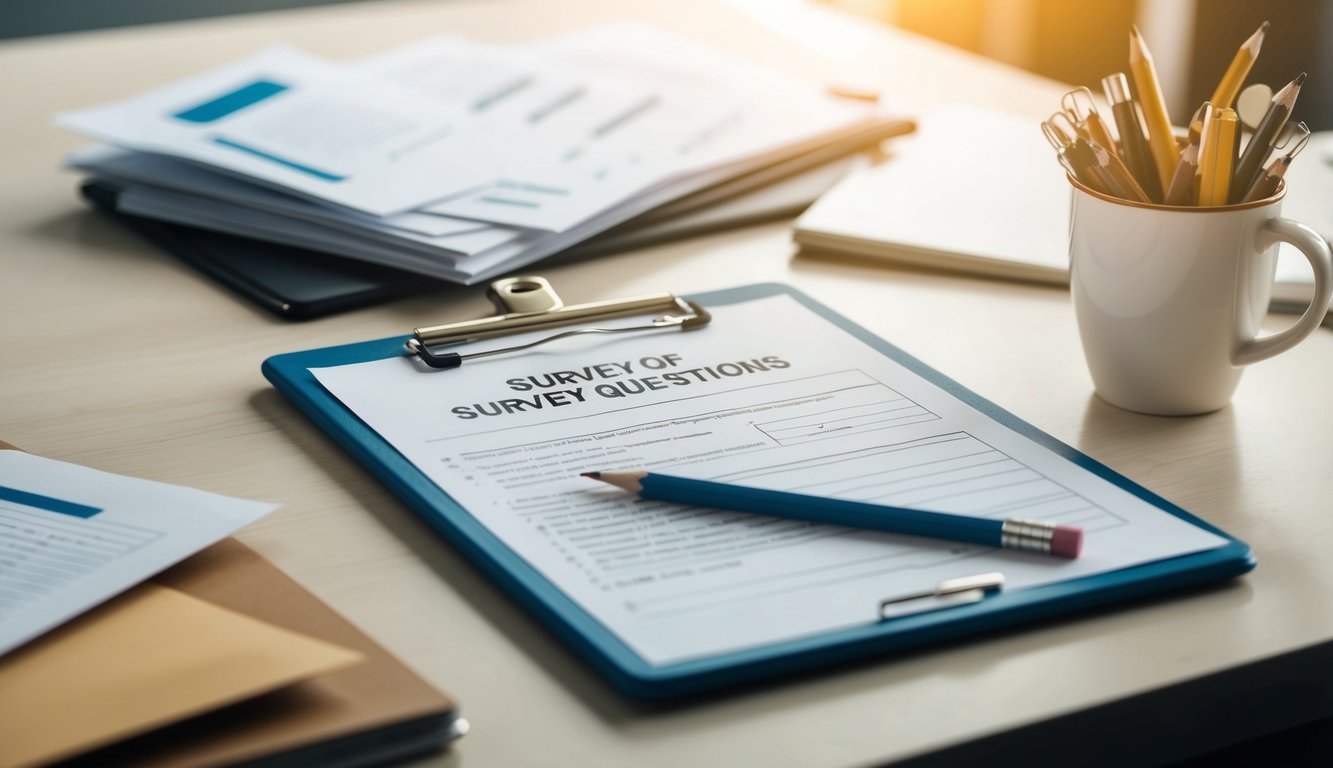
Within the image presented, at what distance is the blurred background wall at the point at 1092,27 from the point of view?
7.94 ft

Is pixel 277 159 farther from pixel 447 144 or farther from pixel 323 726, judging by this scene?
pixel 323 726

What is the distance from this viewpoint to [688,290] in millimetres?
888

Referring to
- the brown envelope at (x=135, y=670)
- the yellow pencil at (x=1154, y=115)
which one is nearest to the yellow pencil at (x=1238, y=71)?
the yellow pencil at (x=1154, y=115)

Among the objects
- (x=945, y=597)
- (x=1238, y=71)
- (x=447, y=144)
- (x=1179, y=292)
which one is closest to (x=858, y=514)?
(x=945, y=597)

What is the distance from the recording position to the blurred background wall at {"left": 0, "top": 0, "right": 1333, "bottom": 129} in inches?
95.3

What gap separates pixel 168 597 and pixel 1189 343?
0.49m

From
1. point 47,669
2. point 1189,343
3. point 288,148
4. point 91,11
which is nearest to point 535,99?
point 288,148

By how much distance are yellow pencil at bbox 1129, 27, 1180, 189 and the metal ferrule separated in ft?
0.78

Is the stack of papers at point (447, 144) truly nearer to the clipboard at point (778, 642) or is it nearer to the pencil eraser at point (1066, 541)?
the clipboard at point (778, 642)

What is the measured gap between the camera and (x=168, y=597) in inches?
20.3

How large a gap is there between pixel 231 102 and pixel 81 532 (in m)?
0.61

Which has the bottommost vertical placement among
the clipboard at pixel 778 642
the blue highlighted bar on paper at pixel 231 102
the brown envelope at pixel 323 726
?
the brown envelope at pixel 323 726

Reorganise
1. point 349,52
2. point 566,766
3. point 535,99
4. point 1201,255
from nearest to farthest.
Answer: point 566,766
point 1201,255
point 535,99
point 349,52

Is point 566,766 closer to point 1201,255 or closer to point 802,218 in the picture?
point 1201,255
